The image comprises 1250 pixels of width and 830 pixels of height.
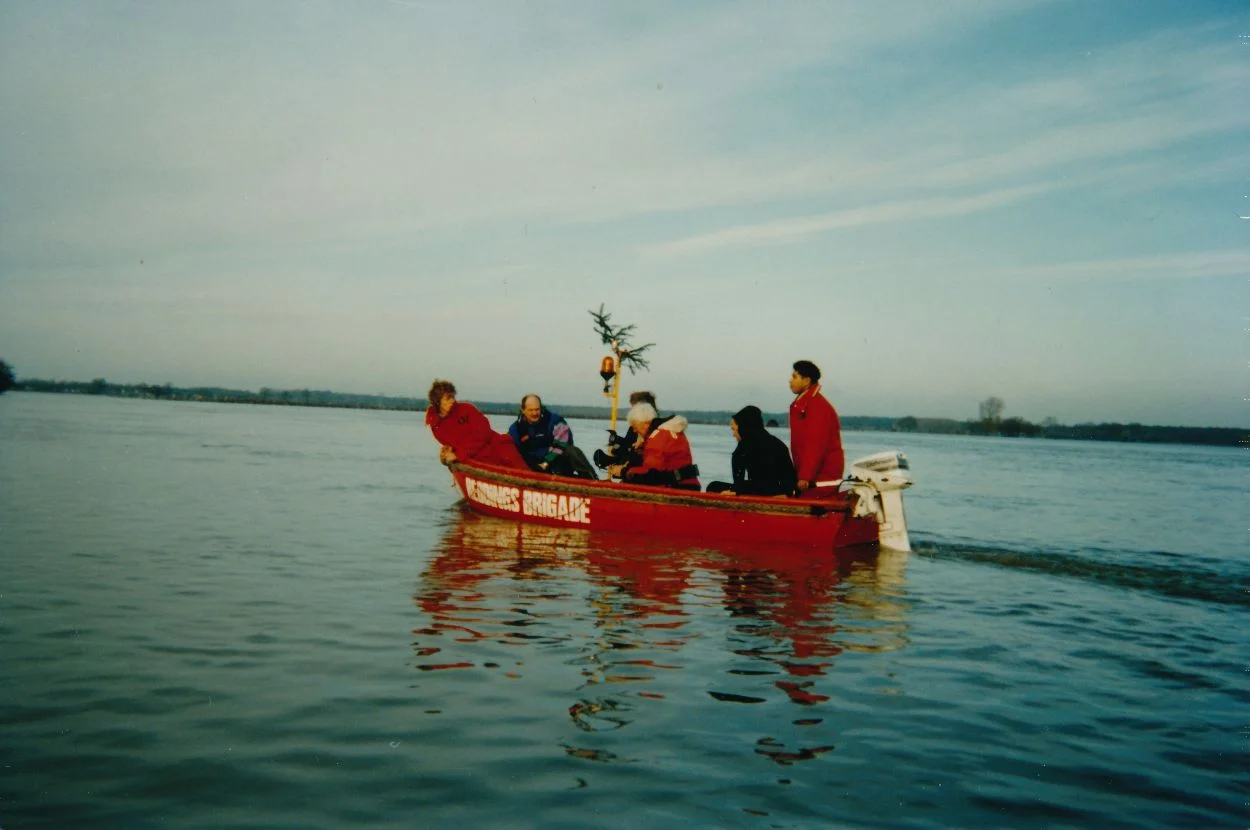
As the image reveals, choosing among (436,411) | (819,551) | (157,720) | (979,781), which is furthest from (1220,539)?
(157,720)

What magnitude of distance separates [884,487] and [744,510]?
1.82 meters

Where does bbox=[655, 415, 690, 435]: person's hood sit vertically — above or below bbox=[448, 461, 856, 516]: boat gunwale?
above

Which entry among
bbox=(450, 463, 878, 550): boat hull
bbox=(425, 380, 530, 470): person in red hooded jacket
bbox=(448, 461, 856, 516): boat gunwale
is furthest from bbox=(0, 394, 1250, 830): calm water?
bbox=(425, 380, 530, 470): person in red hooded jacket

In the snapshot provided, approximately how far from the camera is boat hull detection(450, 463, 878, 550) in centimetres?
1120

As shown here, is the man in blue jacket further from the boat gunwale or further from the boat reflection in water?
the boat reflection in water

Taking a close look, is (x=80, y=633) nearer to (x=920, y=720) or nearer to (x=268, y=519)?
(x=920, y=720)

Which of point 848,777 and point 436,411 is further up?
point 436,411

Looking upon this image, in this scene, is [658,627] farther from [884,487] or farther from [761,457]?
[884,487]

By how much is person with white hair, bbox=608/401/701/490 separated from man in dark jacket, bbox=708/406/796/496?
87cm

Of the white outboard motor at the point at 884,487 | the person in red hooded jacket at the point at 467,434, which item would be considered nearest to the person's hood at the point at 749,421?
the white outboard motor at the point at 884,487

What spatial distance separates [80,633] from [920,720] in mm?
5637

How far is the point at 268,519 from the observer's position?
43.9 ft

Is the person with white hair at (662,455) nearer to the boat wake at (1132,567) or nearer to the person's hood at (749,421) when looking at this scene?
the person's hood at (749,421)

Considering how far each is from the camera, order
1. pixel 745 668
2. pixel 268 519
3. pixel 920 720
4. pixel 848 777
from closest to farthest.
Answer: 1. pixel 848 777
2. pixel 920 720
3. pixel 745 668
4. pixel 268 519
